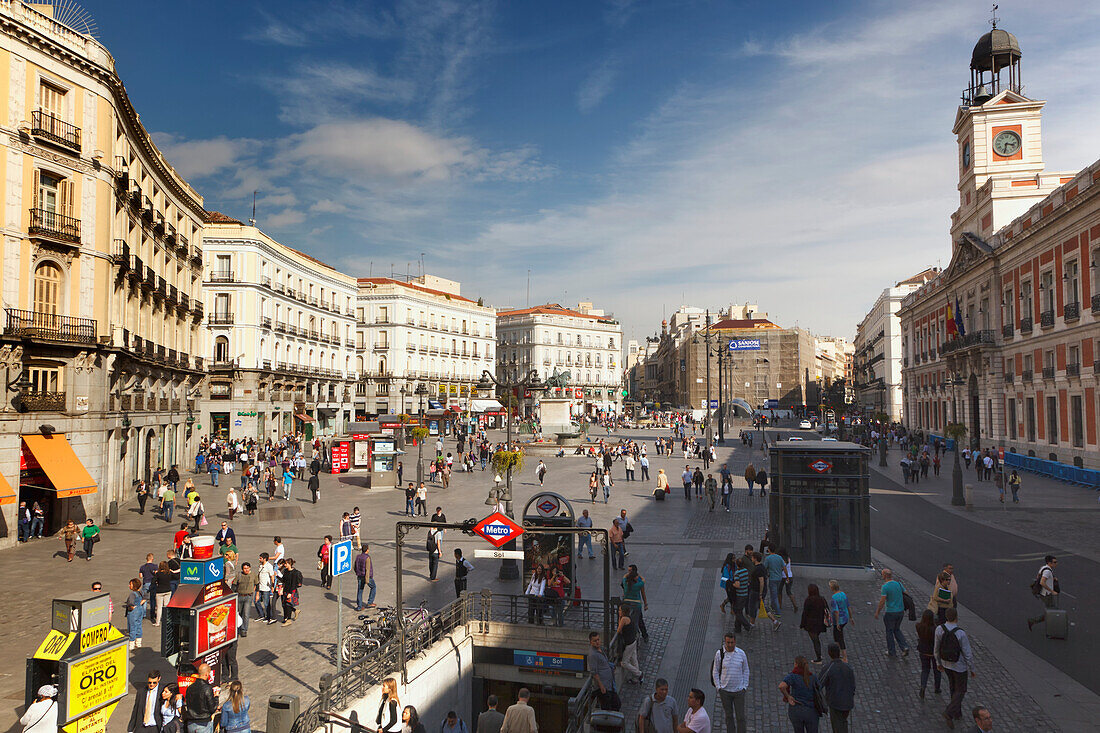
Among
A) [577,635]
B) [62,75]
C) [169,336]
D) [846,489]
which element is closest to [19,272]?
[62,75]

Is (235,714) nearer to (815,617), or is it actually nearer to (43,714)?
(43,714)

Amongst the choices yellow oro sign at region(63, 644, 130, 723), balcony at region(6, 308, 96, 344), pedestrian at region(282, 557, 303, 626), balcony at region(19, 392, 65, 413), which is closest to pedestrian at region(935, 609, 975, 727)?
yellow oro sign at region(63, 644, 130, 723)

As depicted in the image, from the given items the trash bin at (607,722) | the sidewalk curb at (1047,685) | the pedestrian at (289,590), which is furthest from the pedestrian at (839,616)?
the pedestrian at (289,590)

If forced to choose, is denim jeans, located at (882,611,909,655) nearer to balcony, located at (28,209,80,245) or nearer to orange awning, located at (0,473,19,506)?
orange awning, located at (0,473,19,506)

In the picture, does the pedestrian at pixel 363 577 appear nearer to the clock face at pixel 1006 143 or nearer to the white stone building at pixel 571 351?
the clock face at pixel 1006 143

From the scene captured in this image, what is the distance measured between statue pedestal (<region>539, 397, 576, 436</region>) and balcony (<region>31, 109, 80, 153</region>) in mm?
37068

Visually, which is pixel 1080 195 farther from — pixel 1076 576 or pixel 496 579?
pixel 496 579

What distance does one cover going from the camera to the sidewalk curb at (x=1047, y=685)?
8.69 meters

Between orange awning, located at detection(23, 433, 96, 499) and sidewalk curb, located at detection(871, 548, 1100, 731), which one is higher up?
orange awning, located at detection(23, 433, 96, 499)

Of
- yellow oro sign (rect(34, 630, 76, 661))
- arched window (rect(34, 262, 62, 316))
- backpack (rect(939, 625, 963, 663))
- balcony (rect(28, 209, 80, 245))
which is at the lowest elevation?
backpack (rect(939, 625, 963, 663))

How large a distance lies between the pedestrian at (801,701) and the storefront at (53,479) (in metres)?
21.3

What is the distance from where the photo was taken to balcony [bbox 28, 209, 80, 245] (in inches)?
841

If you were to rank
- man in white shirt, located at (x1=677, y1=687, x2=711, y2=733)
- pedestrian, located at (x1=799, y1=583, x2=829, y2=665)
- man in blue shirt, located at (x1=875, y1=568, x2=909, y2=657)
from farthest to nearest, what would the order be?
man in blue shirt, located at (x1=875, y1=568, x2=909, y2=657) → pedestrian, located at (x1=799, y1=583, x2=829, y2=665) → man in white shirt, located at (x1=677, y1=687, x2=711, y2=733)

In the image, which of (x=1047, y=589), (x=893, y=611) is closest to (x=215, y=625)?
(x=893, y=611)
